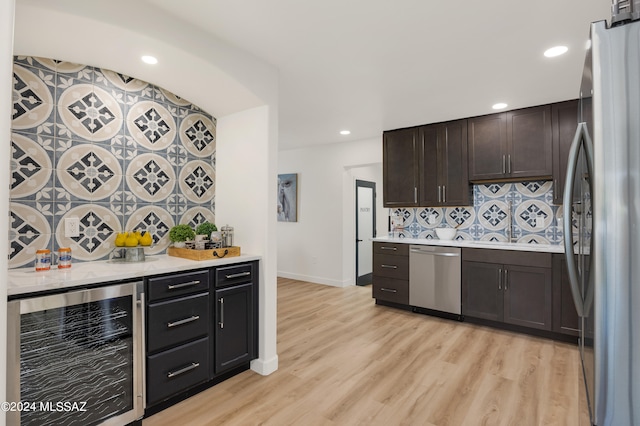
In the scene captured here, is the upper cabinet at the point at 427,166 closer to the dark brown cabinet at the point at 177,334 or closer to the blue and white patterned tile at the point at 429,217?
the blue and white patterned tile at the point at 429,217

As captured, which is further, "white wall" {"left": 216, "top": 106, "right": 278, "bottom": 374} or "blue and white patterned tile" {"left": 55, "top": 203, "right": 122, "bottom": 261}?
"white wall" {"left": 216, "top": 106, "right": 278, "bottom": 374}

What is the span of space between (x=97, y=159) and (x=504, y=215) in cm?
429

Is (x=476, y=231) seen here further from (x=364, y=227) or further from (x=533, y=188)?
(x=364, y=227)

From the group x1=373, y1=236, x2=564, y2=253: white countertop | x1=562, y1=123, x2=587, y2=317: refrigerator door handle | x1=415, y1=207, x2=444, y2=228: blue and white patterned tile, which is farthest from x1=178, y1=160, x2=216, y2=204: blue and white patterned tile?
x1=415, y1=207, x2=444, y2=228: blue and white patterned tile

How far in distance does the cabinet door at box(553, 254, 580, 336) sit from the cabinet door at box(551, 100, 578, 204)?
0.75 meters

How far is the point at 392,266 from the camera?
176 inches

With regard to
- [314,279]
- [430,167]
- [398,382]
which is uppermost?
[430,167]

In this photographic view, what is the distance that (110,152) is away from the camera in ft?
8.13

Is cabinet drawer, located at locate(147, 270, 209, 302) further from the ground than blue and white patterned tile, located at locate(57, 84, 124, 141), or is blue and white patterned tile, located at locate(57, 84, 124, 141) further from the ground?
blue and white patterned tile, located at locate(57, 84, 124, 141)

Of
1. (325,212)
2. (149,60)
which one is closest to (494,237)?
(325,212)

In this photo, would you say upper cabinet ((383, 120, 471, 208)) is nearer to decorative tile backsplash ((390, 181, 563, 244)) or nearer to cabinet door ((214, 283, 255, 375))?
decorative tile backsplash ((390, 181, 563, 244))

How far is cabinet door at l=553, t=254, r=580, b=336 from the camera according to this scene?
3254 millimetres

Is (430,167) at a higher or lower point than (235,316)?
higher

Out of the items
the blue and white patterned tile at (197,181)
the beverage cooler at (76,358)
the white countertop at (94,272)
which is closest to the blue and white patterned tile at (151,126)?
the blue and white patterned tile at (197,181)
